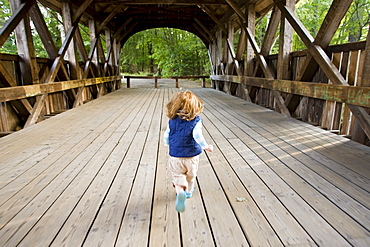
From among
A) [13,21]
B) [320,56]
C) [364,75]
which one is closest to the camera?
[364,75]

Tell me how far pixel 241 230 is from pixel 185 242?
0.33m

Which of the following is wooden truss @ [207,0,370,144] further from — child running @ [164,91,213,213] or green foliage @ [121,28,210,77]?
green foliage @ [121,28,210,77]

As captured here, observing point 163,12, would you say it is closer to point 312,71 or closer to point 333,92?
point 312,71

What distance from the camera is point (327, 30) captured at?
3.57 meters

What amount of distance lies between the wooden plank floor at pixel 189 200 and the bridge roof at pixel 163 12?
15.9 feet

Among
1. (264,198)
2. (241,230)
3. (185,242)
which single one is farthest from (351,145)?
(185,242)

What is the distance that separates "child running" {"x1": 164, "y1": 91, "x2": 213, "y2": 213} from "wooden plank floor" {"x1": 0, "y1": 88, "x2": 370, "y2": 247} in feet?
0.69

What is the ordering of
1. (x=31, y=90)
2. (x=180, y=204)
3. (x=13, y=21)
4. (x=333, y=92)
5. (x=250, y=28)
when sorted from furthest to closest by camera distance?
(x=250, y=28) → (x=31, y=90) → (x=13, y=21) → (x=333, y=92) → (x=180, y=204)

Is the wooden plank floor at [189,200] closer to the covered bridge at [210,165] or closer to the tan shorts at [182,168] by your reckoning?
the covered bridge at [210,165]

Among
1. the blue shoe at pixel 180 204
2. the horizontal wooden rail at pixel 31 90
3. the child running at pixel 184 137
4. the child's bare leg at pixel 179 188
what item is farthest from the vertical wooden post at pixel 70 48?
the blue shoe at pixel 180 204

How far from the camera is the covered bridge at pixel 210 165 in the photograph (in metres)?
1.45

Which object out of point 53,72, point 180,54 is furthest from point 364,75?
point 180,54

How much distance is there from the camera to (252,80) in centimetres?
641

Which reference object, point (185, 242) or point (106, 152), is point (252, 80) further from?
point (185, 242)
